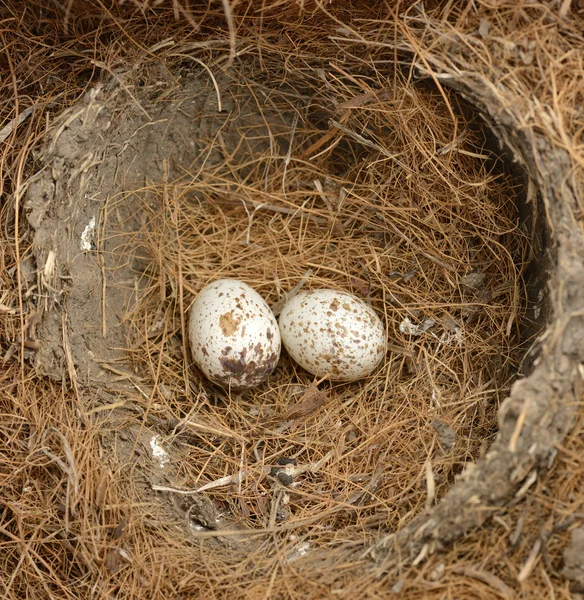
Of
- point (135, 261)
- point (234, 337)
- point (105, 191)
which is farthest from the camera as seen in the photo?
point (135, 261)

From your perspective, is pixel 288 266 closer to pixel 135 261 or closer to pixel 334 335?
pixel 334 335

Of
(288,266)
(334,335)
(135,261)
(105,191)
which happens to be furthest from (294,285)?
(105,191)

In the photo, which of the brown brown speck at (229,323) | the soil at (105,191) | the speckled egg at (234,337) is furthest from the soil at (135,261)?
the brown brown speck at (229,323)

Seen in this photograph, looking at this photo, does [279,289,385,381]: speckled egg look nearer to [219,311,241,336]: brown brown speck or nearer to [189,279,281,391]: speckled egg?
[189,279,281,391]: speckled egg

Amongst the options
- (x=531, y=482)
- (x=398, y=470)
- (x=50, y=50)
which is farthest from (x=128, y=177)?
(x=531, y=482)

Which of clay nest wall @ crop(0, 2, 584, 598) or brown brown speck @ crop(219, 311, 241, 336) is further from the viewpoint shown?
brown brown speck @ crop(219, 311, 241, 336)

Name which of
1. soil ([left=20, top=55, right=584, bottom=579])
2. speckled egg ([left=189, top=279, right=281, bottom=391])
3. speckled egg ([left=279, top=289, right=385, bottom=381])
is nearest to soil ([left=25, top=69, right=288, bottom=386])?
soil ([left=20, top=55, right=584, bottom=579])
